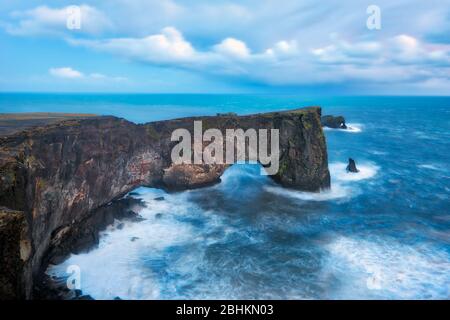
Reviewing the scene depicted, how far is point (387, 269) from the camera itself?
21312 millimetres

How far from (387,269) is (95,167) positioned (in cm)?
2275

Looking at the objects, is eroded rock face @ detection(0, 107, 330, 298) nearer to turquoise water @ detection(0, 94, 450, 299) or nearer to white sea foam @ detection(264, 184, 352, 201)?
white sea foam @ detection(264, 184, 352, 201)

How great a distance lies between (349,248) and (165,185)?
1919 centimetres

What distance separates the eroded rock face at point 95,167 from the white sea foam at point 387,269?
39.7ft

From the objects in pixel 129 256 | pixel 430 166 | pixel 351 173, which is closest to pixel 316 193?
pixel 351 173

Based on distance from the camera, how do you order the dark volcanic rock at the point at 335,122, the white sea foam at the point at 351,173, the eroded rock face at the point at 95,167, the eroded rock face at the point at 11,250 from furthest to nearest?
1. the dark volcanic rock at the point at 335,122
2. the white sea foam at the point at 351,173
3. the eroded rock face at the point at 95,167
4. the eroded rock face at the point at 11,250

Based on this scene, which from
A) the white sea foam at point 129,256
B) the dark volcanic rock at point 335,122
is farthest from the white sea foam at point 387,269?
the dark volcanic rock at point 335,122

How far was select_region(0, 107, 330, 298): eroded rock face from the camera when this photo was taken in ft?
53.9

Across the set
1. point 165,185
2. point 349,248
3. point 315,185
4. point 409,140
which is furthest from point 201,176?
point 409,140

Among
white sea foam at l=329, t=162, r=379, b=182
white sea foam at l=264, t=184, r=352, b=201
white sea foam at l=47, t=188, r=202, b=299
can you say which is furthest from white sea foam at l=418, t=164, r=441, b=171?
white sea foam at l=47, t=188, r=202, b=299

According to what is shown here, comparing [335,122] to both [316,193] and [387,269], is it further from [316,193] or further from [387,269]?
[387,269]

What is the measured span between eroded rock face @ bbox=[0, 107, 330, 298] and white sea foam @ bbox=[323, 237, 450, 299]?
39.7 ft

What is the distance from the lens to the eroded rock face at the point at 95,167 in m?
16.4

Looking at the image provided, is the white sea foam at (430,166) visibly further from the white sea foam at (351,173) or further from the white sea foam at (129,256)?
the white sea foam at (129,256)
